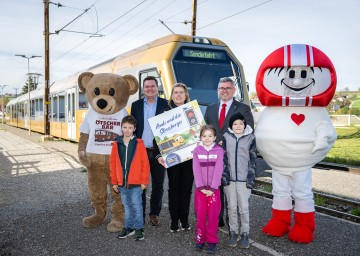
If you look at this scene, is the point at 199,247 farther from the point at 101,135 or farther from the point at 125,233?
the point at 101,135

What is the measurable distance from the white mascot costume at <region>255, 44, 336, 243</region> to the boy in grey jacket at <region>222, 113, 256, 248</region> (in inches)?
17.2

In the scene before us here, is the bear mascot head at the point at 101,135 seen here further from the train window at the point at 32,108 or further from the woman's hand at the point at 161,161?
the train window at the point at 32,108

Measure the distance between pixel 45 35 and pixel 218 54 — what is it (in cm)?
1507

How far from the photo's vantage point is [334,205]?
20.9 ft

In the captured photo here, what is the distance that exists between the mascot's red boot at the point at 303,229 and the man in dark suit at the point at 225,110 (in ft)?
3.29

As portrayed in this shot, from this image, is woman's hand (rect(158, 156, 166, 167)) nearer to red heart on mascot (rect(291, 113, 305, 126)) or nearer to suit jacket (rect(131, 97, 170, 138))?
suit jacket (rect(131, 97, 170, 138))

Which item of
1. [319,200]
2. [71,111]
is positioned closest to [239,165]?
[319,200]

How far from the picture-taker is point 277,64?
445 centimetres

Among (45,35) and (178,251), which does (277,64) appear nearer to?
(178,251)

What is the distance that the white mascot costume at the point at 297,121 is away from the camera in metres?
4.38

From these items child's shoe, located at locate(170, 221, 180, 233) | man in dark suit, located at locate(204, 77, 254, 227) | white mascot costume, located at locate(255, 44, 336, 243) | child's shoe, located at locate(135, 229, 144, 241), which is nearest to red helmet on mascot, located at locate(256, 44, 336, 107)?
white mascot costume, located at locate(255, 44, 336, 243)

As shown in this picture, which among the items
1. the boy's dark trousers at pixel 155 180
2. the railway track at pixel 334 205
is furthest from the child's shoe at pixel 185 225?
the railway track at pixel 334 205

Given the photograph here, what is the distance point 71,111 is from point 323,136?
41.2ft

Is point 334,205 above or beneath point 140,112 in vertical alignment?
beneath
